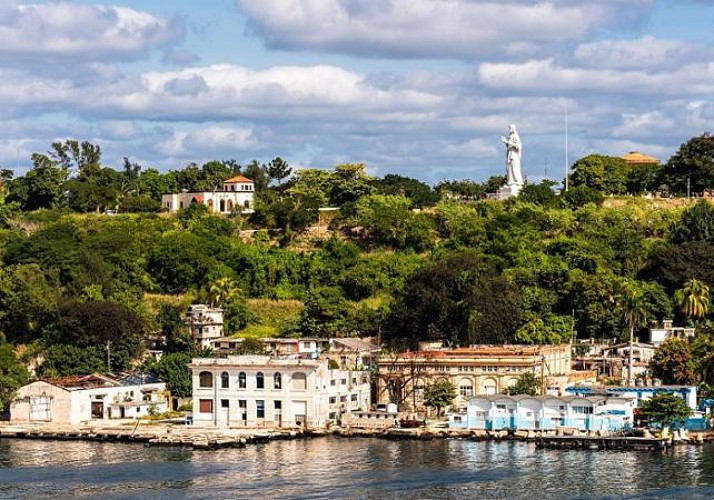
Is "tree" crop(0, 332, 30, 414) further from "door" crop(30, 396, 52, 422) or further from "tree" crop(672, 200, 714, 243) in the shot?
"tree" crop(672, 200, 714, 243)

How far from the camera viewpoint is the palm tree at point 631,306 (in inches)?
2389

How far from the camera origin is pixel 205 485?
141 ft

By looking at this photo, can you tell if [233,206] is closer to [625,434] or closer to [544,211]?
[544,211]

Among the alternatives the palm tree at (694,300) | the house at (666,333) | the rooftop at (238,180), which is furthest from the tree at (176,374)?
the rooftop at (238,180)

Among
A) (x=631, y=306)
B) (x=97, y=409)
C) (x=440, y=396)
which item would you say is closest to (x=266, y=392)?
(x=440, y=396)

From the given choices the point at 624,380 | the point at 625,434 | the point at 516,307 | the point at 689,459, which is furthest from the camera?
the point at 516,307

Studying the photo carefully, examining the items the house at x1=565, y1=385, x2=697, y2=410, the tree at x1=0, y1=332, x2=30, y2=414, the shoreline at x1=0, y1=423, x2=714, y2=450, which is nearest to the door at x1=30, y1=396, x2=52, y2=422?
the tree at x1=0, y1=332, x2=30, y2=414

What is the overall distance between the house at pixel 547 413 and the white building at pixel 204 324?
17.7m

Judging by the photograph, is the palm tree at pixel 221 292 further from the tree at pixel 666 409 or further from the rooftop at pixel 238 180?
the tree at pixel 666 409

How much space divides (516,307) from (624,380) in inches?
284

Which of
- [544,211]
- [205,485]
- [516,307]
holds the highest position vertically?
[544,211]

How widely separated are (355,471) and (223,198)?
46.6 meters

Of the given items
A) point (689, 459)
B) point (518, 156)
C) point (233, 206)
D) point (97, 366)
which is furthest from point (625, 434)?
point (233, 206)

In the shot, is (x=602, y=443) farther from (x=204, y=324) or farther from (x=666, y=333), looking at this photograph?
(x=204, y=324)
